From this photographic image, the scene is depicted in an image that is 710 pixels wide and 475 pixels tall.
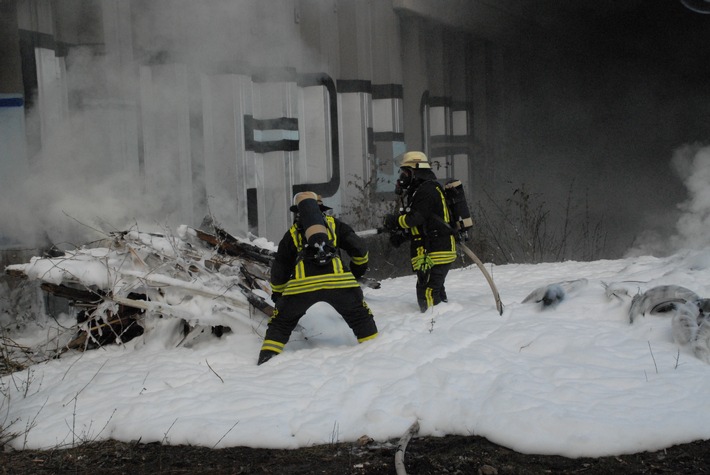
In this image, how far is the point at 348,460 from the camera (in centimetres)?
387

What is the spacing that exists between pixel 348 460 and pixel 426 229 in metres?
2.96

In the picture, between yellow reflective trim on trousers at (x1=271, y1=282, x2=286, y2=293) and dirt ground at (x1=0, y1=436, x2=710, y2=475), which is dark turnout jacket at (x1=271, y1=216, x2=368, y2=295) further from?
dirt ground at (x1=0, y1=436, x2=710, y2=475)

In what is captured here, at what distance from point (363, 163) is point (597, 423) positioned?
307 inches

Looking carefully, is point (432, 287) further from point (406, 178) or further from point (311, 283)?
point (311, 283)

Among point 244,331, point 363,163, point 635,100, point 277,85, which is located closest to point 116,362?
point 244,331

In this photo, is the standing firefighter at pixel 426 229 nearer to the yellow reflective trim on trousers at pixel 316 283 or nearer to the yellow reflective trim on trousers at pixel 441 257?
the yellow reflective trim on trousers at pixel 441 257

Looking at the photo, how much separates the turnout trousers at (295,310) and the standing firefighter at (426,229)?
1127 mm

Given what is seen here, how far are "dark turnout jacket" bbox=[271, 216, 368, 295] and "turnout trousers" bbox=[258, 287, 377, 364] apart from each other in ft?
0.14

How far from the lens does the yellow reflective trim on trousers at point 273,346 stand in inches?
214

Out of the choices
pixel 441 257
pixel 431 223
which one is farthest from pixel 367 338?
pixel 431 223

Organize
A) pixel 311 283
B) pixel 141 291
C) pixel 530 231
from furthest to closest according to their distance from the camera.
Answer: pixel 530 231 → pixel 141 291 → pixel 311 283

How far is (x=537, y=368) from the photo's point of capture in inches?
190

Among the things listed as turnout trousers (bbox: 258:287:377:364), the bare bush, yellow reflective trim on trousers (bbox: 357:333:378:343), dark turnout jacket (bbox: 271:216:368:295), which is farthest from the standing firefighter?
the bare bush

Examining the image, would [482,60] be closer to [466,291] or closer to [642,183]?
[642,183]
